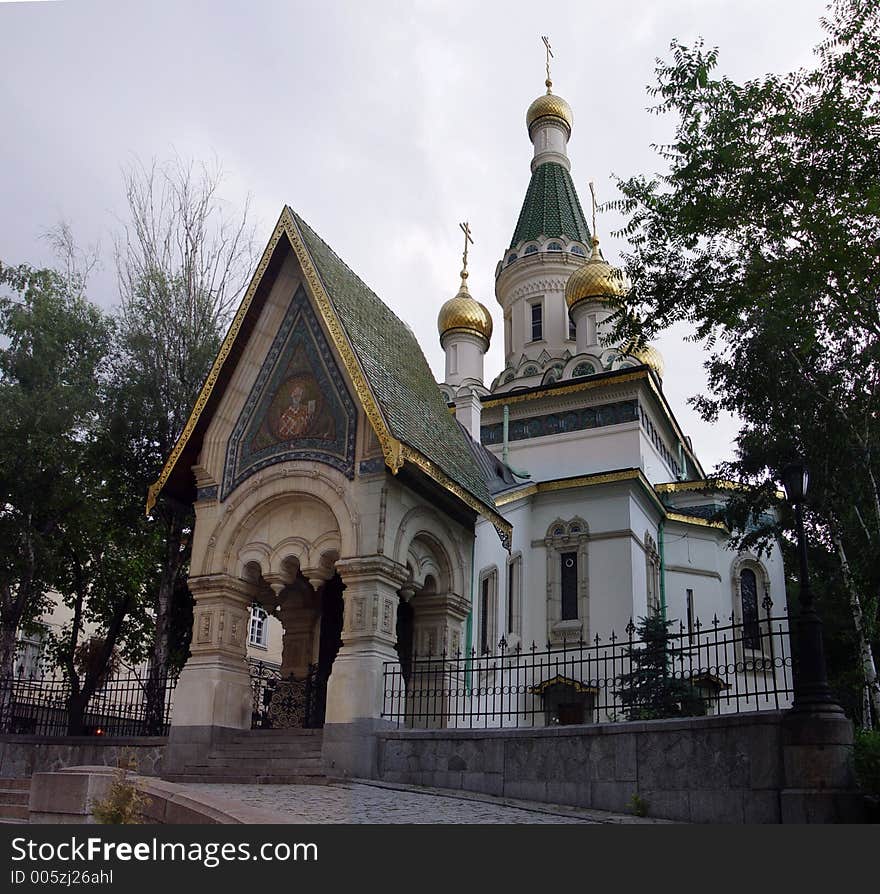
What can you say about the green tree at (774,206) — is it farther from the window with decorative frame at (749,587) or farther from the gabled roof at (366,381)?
the window with decorative frame at (749,587)

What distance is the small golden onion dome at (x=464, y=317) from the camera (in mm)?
29297

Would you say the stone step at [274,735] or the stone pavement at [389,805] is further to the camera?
the stone step at [274,735]

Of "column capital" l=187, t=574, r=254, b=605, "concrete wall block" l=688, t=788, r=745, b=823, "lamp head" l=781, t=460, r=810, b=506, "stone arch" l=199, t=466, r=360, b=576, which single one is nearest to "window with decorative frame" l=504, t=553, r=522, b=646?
"stone arch" l=199, t=466, r=360, b=576

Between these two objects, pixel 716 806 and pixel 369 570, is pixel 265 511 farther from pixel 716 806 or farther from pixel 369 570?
pixel 716 806

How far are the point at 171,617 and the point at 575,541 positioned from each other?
8.75m

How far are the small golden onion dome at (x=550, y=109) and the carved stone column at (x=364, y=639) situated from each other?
85.7 ft

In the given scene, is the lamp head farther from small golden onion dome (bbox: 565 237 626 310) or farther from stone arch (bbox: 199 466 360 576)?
small golden onion dome (bbox: 565 237 626 310)

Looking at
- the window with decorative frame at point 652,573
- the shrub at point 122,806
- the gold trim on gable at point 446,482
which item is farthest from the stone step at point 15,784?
the window with decorative frame at point 652,573

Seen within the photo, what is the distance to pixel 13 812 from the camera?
9.93 m

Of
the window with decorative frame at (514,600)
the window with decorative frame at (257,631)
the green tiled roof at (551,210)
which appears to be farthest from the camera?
the window with decorative frame at (257,631)

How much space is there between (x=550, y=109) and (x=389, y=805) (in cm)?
3026

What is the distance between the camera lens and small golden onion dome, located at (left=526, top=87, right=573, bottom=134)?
34531 mm

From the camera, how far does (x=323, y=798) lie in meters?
9.54

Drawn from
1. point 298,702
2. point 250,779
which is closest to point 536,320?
point 298,702
